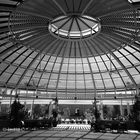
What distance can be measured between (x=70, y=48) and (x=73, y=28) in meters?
4.71

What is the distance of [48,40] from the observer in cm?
2356

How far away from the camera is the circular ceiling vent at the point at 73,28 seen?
2027 cm

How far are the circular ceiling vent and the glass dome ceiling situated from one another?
0.47ft

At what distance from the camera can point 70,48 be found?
26469 mm

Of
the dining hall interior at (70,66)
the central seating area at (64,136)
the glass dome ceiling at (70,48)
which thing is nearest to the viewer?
the glass dome ceiling at (70,48)

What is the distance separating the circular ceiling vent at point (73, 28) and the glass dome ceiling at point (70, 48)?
0.47ft

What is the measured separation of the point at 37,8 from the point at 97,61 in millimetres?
16160

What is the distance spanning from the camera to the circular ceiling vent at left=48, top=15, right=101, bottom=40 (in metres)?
20.3

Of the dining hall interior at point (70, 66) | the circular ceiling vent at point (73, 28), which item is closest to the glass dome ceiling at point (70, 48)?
the dining hall interior at point (70, 66)

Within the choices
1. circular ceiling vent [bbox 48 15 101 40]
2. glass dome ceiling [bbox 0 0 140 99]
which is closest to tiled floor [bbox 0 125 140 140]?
glass dome ceiling [bbox 0 0 140 99]

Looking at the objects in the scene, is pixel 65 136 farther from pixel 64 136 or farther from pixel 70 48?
pixel 70 48

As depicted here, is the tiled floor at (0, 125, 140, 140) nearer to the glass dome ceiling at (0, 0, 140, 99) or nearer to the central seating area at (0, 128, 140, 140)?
the central seating area at (0, 128, 140, 140)

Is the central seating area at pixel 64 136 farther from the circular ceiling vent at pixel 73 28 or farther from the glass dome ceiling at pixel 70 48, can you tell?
the circular ceiling vent at pixel 73 28

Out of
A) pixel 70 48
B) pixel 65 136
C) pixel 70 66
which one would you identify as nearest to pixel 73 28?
pixel 70 48
